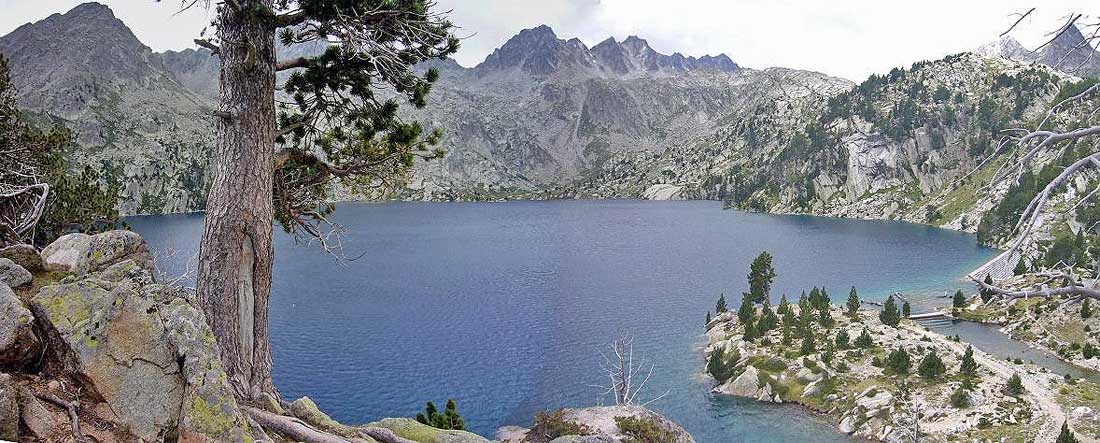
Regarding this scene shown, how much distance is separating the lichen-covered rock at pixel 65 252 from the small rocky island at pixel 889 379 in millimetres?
41185

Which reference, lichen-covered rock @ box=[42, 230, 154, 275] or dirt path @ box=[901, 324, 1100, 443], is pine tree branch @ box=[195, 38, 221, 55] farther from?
dirt path @ box=[901, 324, 1100, 443]

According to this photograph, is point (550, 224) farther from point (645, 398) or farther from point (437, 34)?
point (437, 34)

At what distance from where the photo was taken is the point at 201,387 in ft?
26.9

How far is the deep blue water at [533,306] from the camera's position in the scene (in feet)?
162

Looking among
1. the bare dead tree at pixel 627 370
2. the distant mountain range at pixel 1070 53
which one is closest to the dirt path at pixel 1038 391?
the bare dead tree at pixel 627 370

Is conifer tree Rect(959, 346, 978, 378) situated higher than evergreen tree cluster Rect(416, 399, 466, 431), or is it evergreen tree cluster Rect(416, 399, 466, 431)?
evergreen tree cluster Rect(416, 399, 466, 431)

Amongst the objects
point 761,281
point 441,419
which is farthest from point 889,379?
point 441,419

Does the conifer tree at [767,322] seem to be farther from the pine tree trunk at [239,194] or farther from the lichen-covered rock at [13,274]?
the lichen-covered rock at [13,274]

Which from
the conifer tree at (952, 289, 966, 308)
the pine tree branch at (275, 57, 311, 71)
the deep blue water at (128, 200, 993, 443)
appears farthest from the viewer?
the conifer tree at (952, 289, 966, 308)

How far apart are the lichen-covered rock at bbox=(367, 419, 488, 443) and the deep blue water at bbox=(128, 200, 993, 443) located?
31891mm

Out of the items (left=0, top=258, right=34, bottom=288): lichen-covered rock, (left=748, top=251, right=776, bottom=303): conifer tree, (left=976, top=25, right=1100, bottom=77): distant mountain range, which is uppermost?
(left=976, top=25, right=1100, bottom=77): distant mountain range

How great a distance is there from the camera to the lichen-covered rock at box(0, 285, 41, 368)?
7852 mm

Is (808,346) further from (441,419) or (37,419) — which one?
(37,419)

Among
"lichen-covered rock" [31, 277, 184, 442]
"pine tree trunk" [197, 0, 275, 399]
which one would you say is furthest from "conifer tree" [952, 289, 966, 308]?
"lichen-covered rock" [31, 277, 184, 442]
